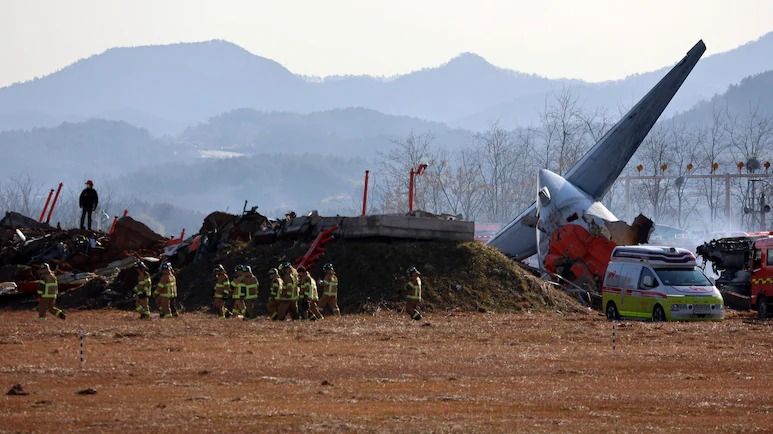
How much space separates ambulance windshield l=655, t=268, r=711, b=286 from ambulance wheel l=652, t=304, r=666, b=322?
70 cm

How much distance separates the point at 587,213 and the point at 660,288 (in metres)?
13.1

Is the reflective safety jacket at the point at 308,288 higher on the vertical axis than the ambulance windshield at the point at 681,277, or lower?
lower

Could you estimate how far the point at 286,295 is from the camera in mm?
37188

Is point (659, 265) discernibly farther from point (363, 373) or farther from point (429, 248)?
point (363, 373)

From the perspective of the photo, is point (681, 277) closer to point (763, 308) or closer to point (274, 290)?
point (763, 308)

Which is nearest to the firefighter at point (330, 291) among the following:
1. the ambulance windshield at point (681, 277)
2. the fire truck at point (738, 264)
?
the ambulance windshield at point (681, 277)

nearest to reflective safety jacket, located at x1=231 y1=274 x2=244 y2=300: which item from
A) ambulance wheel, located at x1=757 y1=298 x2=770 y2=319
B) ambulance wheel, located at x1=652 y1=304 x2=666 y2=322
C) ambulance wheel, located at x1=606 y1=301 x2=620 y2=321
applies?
ambulance wheel, located at x1=606 y1=301 x2=620 y2=321

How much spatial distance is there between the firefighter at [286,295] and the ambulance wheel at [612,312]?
9001 mm

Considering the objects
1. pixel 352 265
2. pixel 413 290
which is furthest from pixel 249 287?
pixel 352 265

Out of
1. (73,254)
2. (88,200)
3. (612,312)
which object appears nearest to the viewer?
(612,312)

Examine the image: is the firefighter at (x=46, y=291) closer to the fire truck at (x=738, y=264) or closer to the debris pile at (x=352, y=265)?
the debris pile at (x=352, y=265)

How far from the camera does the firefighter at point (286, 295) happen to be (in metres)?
37.0

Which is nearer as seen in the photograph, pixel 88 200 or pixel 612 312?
pixel 612 312

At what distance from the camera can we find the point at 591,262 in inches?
1967
